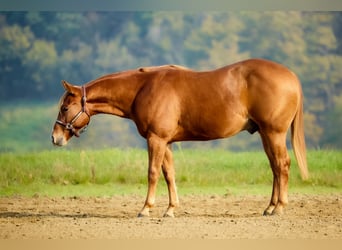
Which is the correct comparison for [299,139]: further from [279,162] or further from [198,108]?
[198,108]

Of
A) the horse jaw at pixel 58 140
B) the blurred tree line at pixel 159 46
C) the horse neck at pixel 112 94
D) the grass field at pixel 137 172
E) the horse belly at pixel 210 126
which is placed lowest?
the grass field at pixel 137 172

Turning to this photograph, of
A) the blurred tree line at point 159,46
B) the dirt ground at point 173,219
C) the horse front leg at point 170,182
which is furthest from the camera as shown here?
the blurred tree line at point 159,46

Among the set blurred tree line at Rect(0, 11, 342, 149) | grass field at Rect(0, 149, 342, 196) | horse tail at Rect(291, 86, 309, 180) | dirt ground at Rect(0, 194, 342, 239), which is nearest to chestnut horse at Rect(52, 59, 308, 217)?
horse tail at Rect(291, 86, 309, 180)

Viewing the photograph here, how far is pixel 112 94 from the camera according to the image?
7730mm

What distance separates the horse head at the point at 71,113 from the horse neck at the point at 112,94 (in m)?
0.07

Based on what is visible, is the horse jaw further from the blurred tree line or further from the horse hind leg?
Result: the blurred tree line

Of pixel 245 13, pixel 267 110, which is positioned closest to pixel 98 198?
pixel 267 110

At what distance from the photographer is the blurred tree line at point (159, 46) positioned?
428 inches

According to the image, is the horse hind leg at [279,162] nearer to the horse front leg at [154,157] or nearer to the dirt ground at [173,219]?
the dirt ground at [173,219]

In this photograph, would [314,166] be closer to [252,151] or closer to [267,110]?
[252,151]

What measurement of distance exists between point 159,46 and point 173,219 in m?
4.09

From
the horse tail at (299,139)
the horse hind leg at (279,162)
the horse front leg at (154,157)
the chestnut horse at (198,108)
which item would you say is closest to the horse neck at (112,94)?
the chestnut horse at (198,108)

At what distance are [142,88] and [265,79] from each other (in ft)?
4.15

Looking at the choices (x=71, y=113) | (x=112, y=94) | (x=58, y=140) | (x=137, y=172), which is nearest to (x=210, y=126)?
(x=112, y=94)
